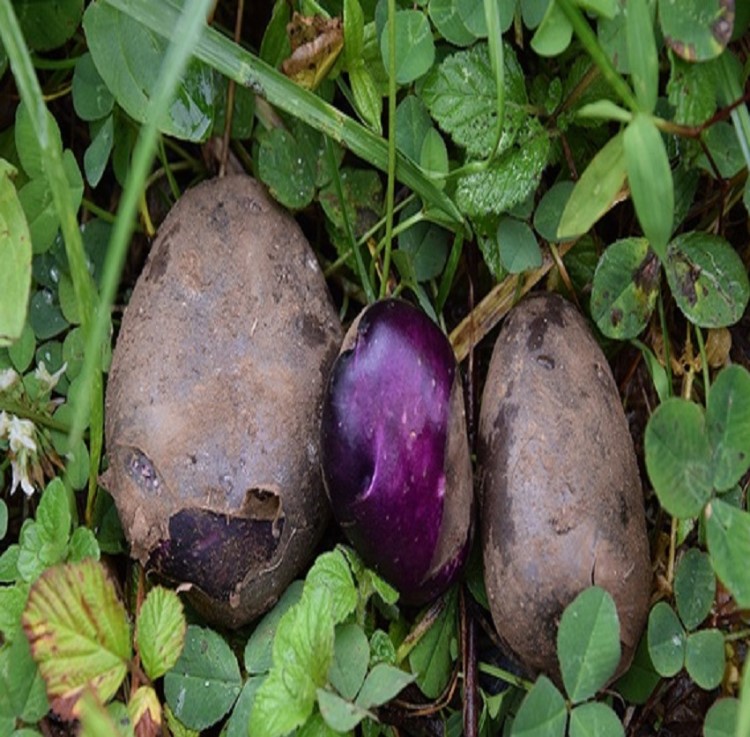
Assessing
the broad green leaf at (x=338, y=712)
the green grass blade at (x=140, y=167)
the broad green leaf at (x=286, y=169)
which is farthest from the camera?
the broad green leaf at (x=286, y=169)

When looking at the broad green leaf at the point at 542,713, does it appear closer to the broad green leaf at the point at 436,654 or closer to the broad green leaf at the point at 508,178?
the broad green leaf at the point at 436,654

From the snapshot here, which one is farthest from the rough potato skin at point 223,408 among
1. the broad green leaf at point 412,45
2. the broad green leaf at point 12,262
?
the broad green leaf at point 412,45

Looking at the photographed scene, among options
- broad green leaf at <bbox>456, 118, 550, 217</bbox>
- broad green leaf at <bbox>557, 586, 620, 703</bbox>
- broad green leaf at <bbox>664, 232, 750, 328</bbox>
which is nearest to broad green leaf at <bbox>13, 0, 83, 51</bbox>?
broad green leaf at <bbox>456, 118, 550, 217</bbox>

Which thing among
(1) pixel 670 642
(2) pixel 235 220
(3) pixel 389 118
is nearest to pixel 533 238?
(3) pixel 389 118

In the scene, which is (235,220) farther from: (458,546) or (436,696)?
(436,696)

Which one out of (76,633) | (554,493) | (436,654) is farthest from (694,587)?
(76,633)

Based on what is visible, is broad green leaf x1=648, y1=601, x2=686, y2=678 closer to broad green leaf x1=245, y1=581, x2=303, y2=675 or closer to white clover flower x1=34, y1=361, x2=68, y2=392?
broad green leaf x1=245, y1=581, x2=303, y2=675
